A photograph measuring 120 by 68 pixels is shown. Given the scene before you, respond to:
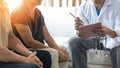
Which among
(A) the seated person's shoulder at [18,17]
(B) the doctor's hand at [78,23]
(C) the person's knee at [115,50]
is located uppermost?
(A) the seated person's shoulder at [18,17]

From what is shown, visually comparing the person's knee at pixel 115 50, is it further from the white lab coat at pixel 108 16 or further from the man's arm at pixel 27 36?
the man's arm at pixel 27 36

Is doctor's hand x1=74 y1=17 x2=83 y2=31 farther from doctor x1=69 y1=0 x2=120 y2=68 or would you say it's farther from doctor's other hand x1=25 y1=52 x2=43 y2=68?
doctor's other hand x1=25 y1=52 x2=43 y2=68

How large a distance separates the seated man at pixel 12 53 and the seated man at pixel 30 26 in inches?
4.7

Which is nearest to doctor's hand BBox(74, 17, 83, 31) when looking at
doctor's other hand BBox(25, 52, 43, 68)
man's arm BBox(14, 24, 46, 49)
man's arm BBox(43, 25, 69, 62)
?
man's arm BBox(43, 25, 69, 62)

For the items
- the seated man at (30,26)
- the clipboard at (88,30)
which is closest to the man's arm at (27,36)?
the seated man at (30,26)

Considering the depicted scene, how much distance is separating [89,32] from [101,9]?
1.11ft

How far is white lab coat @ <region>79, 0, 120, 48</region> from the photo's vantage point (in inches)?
101

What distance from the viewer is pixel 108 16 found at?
105 inches

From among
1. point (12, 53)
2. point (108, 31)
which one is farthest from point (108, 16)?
point (12, 53)

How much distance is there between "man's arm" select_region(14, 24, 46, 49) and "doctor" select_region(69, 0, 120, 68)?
Result: 0.48m

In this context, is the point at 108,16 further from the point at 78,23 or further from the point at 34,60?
the point at 34,60

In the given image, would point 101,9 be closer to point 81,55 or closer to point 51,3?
point 81,55

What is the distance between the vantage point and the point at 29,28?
7.09 feet

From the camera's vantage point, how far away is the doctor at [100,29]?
2.48 meters
